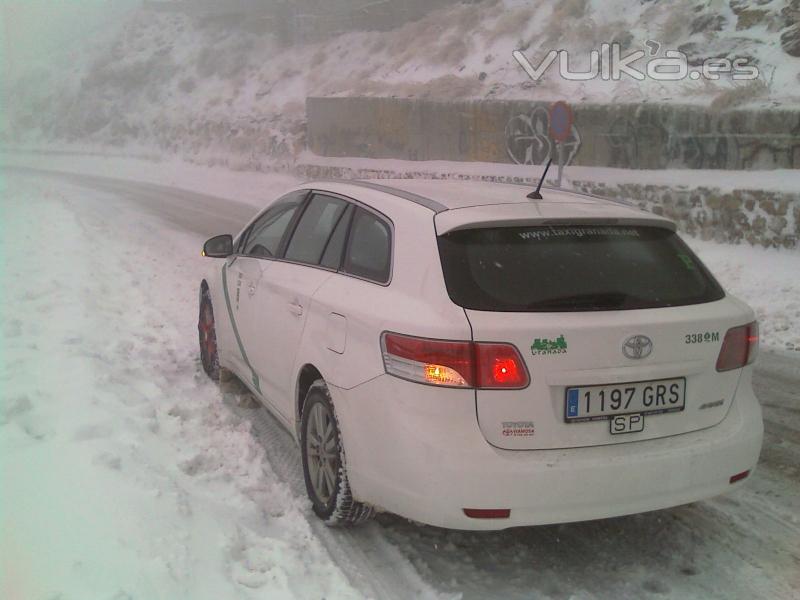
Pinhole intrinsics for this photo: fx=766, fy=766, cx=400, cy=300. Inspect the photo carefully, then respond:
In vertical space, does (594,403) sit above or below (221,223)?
above

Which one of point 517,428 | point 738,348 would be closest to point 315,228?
point 517,428

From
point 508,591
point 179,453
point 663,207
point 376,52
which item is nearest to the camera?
point 508,591

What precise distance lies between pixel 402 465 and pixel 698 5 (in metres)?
17.4

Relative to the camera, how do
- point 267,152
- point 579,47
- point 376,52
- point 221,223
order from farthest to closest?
point 376,52 < point 267,152 < point 579,47 < point 221,223

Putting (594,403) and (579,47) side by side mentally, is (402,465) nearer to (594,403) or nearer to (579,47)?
(594,403)

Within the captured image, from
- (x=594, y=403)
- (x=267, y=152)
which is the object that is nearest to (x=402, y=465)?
(x=594, y=403)

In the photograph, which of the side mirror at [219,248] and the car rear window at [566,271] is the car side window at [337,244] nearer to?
the car rear window at [566,271]

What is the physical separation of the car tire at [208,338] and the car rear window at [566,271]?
3025 millimetres

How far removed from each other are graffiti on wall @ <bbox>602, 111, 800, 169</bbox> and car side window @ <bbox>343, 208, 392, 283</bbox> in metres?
9.98

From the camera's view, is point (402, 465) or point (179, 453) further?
point (179, 453)

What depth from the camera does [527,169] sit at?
16.8 meters

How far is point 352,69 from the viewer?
104 feet

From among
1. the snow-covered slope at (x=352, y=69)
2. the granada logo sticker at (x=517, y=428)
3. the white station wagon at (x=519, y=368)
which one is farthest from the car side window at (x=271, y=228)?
the snow-covered slope at (x=352, y=69)

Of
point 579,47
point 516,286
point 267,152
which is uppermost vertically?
point 579,47
